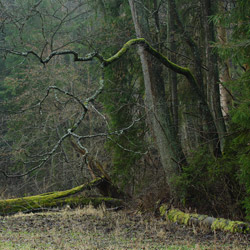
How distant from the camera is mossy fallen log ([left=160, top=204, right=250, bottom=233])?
771 centimetres

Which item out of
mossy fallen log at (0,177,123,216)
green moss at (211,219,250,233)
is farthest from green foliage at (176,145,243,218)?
mossy fallen log at (0,177,123,216)

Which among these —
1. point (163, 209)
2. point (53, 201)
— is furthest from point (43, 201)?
point (163, 209)

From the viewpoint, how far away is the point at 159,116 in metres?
11.4

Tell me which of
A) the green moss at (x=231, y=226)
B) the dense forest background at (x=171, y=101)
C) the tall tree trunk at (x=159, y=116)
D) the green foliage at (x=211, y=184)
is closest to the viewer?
the green moss at (x=231, y=226)

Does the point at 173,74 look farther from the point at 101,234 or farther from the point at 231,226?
the point at 101,234

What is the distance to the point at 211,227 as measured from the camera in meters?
8.37

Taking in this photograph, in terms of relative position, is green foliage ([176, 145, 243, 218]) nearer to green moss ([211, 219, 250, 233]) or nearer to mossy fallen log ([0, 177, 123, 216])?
green moss ([211, 219, 250, 233])

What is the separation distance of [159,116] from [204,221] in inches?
152

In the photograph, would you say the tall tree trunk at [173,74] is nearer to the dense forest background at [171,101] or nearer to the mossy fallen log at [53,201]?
the dense forest background at [171,101]

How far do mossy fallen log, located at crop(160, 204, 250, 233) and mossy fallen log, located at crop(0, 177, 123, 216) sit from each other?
2.78m

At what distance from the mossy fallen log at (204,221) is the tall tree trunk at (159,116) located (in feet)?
2.59

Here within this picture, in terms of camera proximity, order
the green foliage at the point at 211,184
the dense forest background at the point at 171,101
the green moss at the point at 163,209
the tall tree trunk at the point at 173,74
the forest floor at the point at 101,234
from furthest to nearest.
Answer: the tall tree trunk at the point at 173,74 → the green moss at the point at 163,209 → the green foliage at the point at 211,184 → the dense forest background at the point at 171,101 → the forest floor at the point at 101,234

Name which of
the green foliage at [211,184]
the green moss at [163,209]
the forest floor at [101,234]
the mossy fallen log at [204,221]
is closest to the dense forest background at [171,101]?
the green foliage at [211,184]

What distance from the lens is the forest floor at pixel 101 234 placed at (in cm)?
652
